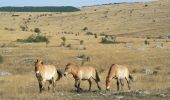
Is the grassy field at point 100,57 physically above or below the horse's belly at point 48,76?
below

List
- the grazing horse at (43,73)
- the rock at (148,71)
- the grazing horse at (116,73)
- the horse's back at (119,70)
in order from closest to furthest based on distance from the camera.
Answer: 1. the grazing horse at (43,73)
2. the grazing horse at (116,73)
3. the horse's back at (119,70)
4. the rock at (148,71)

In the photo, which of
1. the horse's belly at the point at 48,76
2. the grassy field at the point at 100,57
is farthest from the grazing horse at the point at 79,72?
the horse's belly at the point at 48,76

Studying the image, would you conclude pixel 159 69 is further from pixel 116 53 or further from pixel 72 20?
pixel 72 20

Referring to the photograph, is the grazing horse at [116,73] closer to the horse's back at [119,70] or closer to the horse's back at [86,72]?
the horse's back at [119,70]

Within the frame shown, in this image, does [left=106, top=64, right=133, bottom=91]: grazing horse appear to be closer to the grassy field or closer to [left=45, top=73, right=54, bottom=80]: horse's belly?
the grassy field

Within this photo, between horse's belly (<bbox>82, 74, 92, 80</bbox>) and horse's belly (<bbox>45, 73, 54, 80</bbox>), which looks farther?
horse's belly (<bbox>82, 74, 92, 80</bbox>)

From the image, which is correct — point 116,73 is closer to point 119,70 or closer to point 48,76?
point 119,70

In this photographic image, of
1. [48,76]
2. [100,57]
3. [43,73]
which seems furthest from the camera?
[100,57]

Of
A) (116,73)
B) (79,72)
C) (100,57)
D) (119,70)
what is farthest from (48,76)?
(100,57)

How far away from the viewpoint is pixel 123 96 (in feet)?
76.8

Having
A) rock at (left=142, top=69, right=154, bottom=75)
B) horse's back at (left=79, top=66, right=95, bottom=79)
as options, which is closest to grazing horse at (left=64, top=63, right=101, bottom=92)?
horse's back at (left=79, top=66, right=95, bottom=79)

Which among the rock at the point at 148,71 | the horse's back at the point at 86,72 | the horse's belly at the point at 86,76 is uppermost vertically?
the horse's back at the point at 86,72

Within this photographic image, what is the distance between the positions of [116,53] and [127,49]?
4.04 meters

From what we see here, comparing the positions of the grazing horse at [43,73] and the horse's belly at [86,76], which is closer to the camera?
the grazing horse at [43,73]
